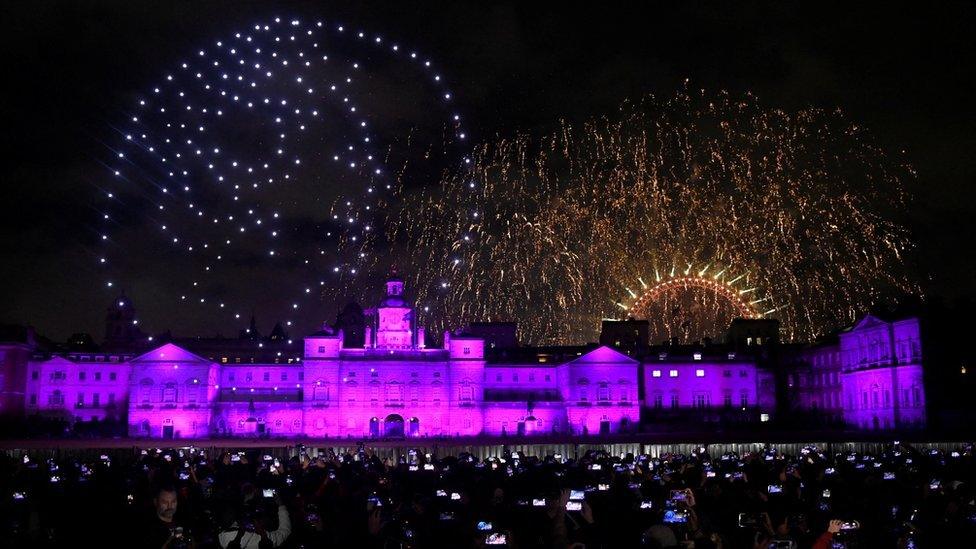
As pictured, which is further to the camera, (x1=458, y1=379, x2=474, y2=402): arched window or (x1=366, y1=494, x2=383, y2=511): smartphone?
(x1=458, y1=379, x2=474, y2=402): arched window

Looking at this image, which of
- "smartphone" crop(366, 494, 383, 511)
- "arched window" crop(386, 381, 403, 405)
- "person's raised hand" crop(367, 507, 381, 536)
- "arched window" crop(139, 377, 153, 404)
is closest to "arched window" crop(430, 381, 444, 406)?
"arched window" crop(386, 381, 403, 405)

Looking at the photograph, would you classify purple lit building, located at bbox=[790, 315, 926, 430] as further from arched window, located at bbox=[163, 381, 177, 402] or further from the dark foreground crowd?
arched window, located at bbox=[163, 381, 177, 402]

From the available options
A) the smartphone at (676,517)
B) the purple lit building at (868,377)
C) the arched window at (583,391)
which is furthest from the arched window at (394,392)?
the smartphone at (676,517)

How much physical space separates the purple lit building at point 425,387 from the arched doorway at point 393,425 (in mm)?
128

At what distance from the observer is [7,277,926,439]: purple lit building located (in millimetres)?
82188

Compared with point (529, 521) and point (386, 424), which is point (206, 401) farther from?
point (529, 521)

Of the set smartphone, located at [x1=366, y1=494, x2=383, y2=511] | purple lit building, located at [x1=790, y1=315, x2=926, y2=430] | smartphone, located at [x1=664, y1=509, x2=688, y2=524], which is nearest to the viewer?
smartphone, located at [x1=664, y1=509, x2=688, y2=524]

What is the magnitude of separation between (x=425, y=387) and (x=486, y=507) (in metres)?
65.7

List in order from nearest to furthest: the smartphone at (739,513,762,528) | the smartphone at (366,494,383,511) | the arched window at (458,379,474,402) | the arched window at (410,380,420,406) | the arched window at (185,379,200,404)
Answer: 1. the smartphone at (739,513,762,528)
2. the smartphone at (366,494,383,511)
3. the arched window at (185,379,200,404)
4. the arched window at (410,380,420,406)
5. the arched window at (458,379,474,402)

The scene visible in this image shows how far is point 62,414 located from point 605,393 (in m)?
47.0

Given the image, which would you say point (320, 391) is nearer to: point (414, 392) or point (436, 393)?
point (414, 392)

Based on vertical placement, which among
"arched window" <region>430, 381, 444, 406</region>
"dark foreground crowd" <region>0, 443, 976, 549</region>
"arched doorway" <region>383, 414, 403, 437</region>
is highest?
"arched window" <region>430, 381, 444, 406</region>

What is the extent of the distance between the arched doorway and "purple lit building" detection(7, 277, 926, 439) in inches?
5.0

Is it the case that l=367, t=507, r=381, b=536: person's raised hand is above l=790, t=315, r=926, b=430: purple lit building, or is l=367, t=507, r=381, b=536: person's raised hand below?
below
